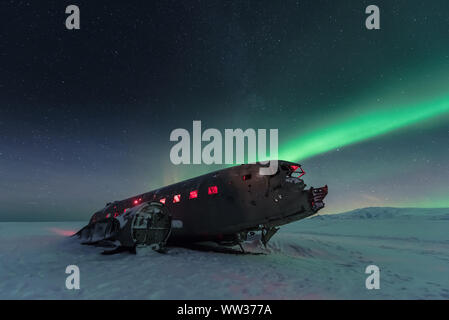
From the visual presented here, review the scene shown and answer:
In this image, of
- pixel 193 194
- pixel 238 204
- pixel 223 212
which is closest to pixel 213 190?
pixel 223 212

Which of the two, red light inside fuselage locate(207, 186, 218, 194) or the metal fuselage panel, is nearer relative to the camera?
the metal fuselage panel

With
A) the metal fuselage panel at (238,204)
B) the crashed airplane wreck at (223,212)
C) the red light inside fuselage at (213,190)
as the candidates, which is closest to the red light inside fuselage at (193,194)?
the crashed airplane wreck at (223,212)

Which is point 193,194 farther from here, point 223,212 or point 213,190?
point 223,212

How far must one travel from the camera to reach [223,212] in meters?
14.2

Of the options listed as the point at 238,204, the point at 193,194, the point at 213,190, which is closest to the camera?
the point at 238,204

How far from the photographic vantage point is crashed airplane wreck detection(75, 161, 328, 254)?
12.9 meters

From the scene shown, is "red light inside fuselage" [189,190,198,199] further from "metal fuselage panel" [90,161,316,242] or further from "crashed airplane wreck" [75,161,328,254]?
"metal fuselage panel" [90,161,316,242]

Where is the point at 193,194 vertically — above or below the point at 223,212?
above

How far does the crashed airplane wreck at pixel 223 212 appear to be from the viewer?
42.3 feet

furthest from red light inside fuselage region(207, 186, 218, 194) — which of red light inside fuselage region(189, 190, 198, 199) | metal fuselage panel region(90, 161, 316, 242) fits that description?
red light inside fuselage region(189, 190, 198, 199)

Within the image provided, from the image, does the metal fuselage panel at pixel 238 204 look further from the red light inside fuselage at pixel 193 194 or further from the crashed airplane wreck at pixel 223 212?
the red light inside fuselage at pixel 193 194

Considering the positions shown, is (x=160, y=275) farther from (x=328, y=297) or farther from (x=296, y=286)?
(x=328, y=297)

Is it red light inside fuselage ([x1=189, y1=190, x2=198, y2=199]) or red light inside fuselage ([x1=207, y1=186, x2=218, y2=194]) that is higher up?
red light inside fuselage ([x1=207, y1=186, x2=218, y2=194])

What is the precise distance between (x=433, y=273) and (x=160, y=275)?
13865 mm
